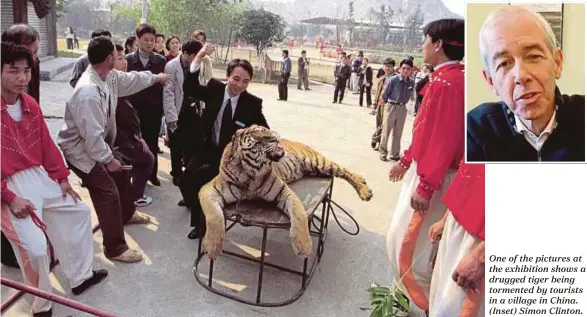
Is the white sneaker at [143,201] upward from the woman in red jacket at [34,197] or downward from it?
downward

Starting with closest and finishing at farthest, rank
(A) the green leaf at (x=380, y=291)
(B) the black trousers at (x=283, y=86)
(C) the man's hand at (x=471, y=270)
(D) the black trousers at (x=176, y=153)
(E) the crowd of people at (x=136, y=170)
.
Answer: (C) the man's hand at (x=471, y=270), (E) the crowd of people at (x=136, y=170), (A) the green leaf at (x=380, y=291), (D) the black trousers at (x=176, y=153), (B) the black trousers at (x=283, y=86)

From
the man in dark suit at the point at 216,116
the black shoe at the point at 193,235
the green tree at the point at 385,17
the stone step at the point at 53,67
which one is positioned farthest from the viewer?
the stone step at the point at 53,67

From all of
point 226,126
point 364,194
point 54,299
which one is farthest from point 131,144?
point 54,299

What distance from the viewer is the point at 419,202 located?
214cm

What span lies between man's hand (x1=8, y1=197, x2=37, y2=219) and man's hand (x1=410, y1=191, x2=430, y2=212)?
1.76 metres

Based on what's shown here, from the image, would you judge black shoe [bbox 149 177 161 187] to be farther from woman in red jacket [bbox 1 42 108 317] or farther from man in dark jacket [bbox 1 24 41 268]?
woman in red jacket [bbox 1 42 108 317]

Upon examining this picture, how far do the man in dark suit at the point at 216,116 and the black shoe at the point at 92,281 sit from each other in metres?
0.62

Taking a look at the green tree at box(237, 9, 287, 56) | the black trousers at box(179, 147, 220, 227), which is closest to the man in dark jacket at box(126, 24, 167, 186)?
the black trousers at box(179, 147, 220, 227)

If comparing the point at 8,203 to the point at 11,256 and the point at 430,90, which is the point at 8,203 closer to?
the point at 11,256

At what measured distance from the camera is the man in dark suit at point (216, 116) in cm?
303

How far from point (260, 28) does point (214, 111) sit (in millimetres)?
15678

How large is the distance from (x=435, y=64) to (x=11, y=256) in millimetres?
2614

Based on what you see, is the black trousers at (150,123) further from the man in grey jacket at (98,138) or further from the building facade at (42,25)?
the building facade at (42,25)

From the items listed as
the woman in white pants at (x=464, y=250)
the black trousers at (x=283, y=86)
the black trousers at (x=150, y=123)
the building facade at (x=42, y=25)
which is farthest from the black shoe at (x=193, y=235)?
the black trousers at (x=283, y=86)
